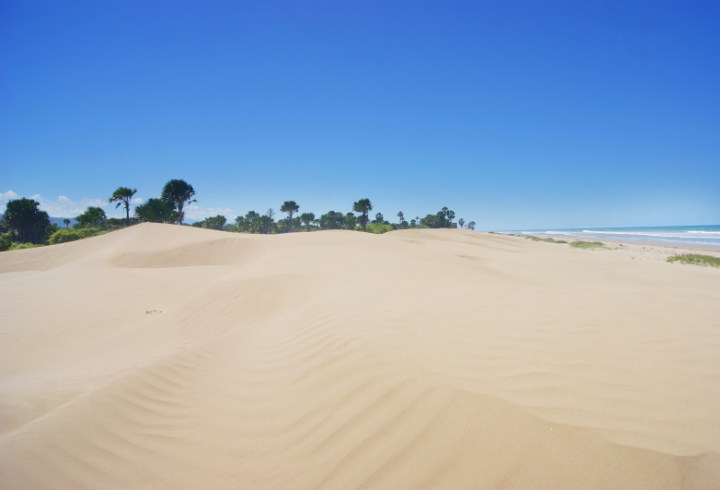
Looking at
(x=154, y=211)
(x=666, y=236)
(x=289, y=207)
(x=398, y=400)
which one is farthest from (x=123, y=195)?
(x=666, y=236)

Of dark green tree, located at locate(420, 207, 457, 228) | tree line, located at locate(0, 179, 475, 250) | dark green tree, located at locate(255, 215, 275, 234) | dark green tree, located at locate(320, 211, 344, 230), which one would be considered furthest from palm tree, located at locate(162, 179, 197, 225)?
dark green tree, located at locate(420, 207, 457, 228)

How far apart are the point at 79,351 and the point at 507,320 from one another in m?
7.84

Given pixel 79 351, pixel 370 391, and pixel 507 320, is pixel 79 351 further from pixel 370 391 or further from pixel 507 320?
pixel 507 320

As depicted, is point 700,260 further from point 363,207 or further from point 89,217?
point 89,217

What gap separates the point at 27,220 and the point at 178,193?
914 inches

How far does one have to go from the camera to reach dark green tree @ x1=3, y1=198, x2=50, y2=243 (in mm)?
47562

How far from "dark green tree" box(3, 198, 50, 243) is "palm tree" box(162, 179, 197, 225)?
1968 centimetres

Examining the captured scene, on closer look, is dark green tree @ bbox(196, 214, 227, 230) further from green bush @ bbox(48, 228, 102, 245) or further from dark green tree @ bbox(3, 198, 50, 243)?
green bush @ bbox(48, 228, 102, 245)

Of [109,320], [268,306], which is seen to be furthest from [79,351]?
[268,306]

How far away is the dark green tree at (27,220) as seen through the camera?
1873 inches

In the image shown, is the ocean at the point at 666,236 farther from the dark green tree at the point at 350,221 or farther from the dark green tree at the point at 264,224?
the dark green tree at the point at 264,224

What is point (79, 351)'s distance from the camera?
5.69 metres

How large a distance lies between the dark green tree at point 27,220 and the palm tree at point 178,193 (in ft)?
64.6

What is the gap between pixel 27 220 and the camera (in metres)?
48.6
